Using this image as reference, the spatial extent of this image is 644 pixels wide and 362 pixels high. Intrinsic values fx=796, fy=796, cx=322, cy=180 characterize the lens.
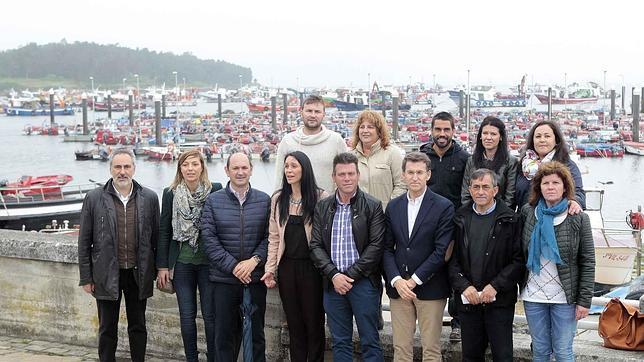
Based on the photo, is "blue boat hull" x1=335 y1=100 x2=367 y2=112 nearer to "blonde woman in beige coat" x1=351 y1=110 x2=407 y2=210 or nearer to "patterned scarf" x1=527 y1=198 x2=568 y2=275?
"blonde woman in beige coat" x1=351 y1=110 x2=407 y2=210

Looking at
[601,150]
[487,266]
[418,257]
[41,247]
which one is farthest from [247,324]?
[601,150]

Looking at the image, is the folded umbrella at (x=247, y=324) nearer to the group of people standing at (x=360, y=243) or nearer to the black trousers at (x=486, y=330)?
the group of people standing at (x=360, y=243)

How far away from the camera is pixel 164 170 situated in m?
62.9

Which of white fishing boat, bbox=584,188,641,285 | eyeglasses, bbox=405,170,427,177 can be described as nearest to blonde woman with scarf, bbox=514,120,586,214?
eyeglasses, bbox=405,170,427,177

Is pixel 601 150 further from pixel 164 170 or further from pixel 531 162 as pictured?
pixel 531 162

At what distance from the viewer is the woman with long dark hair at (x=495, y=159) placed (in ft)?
17.4

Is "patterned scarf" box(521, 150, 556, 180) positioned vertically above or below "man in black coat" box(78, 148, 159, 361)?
above

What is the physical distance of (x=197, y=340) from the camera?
6.24 metres

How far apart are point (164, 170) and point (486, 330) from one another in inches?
2344

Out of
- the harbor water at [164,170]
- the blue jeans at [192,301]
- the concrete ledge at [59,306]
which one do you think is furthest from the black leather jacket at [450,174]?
the harbor water at [164,170]

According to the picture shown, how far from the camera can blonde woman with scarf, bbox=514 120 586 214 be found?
514 cm

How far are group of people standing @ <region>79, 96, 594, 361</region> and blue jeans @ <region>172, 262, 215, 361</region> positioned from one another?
1 centimetres

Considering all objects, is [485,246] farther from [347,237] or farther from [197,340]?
[197,340]

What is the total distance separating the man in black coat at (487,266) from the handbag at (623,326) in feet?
2.17
